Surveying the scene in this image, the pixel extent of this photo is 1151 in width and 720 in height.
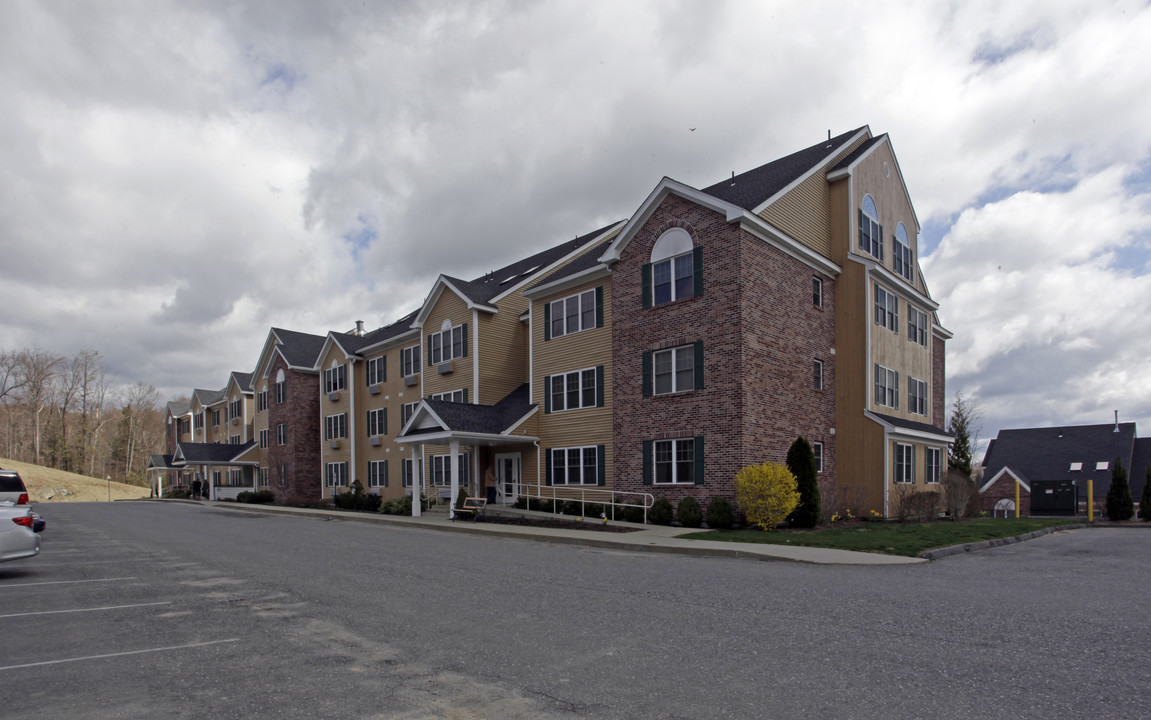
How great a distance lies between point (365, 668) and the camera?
6.30 metres

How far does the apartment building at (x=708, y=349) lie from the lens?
21.2m

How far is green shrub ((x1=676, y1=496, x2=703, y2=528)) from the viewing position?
66.6ft

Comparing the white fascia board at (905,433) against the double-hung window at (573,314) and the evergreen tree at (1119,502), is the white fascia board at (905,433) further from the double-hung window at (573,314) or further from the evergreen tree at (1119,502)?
the evergreen tree at (1119,502)

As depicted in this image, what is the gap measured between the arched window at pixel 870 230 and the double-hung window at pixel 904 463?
7.05 m

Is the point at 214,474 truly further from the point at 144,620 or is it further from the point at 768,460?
the point at 144,620

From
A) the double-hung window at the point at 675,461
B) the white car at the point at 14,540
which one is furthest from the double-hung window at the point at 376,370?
the white car at the point at 14,540

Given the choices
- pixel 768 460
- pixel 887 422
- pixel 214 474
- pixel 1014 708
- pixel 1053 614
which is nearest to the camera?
pixel 1014 708

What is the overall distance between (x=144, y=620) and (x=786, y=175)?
2209 centimetres

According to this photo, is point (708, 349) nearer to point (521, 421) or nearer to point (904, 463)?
point (521, 421)

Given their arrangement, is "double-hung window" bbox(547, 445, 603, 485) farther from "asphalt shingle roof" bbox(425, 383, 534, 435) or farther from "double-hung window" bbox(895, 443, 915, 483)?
"double-hung window" bbox(895, 443, 915, 483)

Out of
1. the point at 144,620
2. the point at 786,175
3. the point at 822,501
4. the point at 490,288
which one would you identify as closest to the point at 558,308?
the point at 490,288

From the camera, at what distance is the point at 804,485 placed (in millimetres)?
20203

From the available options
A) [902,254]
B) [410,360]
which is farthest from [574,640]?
[410,360]

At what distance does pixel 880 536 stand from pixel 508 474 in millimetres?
15196
